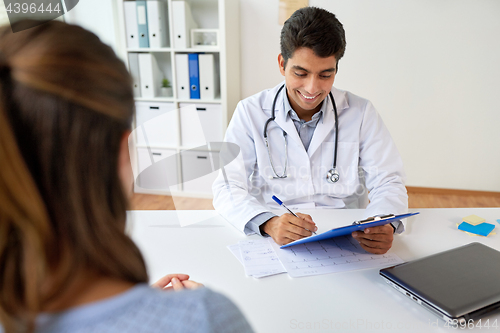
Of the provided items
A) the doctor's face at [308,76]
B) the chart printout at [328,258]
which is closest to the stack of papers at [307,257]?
the chart printout at [328,258]

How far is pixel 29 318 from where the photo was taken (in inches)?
14.6

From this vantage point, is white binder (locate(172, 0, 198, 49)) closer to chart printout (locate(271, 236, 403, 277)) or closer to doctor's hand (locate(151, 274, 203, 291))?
chart printout (locate(271, 236, 403, 277))

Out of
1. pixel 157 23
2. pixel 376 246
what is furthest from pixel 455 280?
pixel 157 23

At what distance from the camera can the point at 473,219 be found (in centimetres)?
117

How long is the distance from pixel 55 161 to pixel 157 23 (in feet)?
8.44

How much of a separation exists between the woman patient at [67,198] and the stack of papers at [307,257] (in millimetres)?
493

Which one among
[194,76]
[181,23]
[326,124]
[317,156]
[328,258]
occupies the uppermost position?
[181,23]

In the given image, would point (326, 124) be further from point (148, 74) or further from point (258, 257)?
point (148, 74)

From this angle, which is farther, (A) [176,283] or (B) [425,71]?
(B) [425,71]

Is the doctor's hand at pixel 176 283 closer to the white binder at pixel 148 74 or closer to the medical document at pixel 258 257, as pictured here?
the medical document at pixel 258 257

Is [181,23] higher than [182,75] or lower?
higher

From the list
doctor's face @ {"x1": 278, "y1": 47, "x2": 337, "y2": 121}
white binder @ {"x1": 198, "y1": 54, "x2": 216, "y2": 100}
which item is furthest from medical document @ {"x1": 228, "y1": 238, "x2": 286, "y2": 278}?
white binder @ {"x1": 198, "y1": 54, "x2": 216, "y2": 100}

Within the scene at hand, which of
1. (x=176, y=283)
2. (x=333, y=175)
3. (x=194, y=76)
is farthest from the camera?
(x=194, y=76)

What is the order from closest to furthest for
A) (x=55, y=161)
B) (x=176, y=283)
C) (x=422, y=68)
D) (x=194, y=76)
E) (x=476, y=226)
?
(x=55, y=161)
(x=176, y=283)
(x=476, y=226)
(x=194, y=76)
(x=422, y=68)
